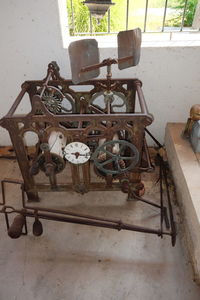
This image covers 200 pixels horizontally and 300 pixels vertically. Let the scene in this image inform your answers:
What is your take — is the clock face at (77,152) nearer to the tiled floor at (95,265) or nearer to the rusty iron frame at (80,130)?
the rusty iron frame at (80,130)

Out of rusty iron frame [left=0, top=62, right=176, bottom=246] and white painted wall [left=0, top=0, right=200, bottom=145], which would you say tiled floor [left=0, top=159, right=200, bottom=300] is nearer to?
rusty iron frame [left=0, top=62, right=176, bottom=246]

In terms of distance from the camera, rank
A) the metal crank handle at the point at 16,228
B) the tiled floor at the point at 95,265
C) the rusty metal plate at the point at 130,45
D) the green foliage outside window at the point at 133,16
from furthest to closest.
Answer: the green foliage outside window at the point at 133,16
the rusty metal plate at the point at 130,45
the tiled floor at the point at 95,265
the metal crank handle at the point at 16,228

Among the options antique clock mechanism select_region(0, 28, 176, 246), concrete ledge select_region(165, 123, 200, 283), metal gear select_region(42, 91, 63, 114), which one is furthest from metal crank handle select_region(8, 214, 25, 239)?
concrete ledge select_region(165, 123, 200, 283)

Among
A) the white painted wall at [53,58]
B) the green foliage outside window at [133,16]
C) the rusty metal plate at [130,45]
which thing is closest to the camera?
the rusty metal plate at [130,45]

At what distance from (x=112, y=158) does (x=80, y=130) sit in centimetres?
27

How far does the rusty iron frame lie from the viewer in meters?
1.37

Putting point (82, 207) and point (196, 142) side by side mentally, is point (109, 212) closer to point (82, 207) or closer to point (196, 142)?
point (82, 207)

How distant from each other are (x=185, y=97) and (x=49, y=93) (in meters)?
1.14

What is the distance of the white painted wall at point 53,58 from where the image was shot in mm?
1699

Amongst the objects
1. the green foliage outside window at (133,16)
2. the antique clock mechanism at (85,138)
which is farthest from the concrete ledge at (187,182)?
the green foliage outside window at (133,16)

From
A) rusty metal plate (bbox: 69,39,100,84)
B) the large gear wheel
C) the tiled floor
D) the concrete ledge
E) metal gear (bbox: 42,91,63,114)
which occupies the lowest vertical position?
the tiled floor

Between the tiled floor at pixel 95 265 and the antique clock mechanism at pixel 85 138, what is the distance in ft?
0.41

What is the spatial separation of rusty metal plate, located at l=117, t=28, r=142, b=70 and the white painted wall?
315mm

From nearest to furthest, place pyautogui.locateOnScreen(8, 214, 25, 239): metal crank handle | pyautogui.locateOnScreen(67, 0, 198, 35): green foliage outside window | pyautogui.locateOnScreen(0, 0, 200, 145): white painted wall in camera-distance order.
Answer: pyautogui.locateOnScreen(8, 214, 25, 239): metal crank handle
pyautogui.locateOnScreen(0, 0, 200, 145): white painted wall
pyautogui.locateOnScreen(67, 0, 198, 35): green foliage outside window
